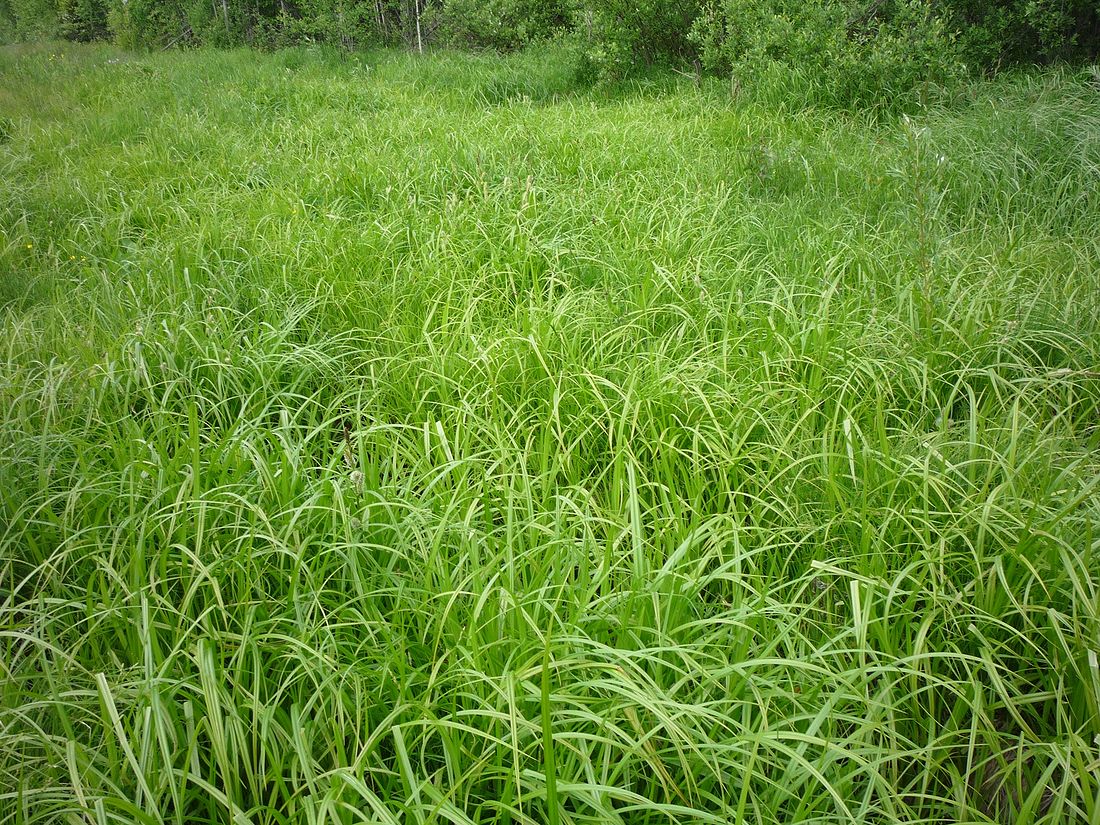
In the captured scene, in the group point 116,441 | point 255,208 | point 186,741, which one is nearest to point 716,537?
point 186,741

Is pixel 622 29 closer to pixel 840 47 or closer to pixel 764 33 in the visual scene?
pixel 764 33

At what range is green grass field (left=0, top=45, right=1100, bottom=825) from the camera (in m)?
1.35

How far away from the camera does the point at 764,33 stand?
19.4 ft

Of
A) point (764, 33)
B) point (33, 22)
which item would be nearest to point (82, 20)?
point (33, 22)

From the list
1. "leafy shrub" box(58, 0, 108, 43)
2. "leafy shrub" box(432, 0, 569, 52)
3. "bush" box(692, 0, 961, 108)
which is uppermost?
"leafy shrub" box(58, 0, 108, 43)

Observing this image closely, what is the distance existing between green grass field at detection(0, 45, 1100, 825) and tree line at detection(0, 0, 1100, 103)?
119cm

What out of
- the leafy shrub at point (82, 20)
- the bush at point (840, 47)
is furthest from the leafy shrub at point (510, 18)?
the leafy shrub at point (82, 20)

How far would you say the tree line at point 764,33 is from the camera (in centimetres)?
531

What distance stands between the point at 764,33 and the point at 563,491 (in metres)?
5.44

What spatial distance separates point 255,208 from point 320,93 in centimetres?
385

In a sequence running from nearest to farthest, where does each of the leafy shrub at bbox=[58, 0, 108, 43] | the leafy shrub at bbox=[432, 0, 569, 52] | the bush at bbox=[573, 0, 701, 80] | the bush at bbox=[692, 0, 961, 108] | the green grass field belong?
the green grass field < the bush at bbox=[692, 0, 961, 108] < the bush at bbox=[573, 0, 701, 80] < the leafy shrub at bbox=[432, 0, 569, 52] < the leafy shrub at bbox=[58, 0, 108, 43]

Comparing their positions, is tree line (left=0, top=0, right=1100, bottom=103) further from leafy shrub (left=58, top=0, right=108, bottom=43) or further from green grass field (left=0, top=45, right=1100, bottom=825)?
leafy shrub (left=58, top=0, right=108, bottom=43)

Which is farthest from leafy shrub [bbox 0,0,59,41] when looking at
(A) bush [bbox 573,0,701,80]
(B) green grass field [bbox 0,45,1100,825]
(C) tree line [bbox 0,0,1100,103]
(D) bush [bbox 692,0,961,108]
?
(D) bush [bbox 692,0,961,108]

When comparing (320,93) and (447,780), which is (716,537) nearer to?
(447,780)
